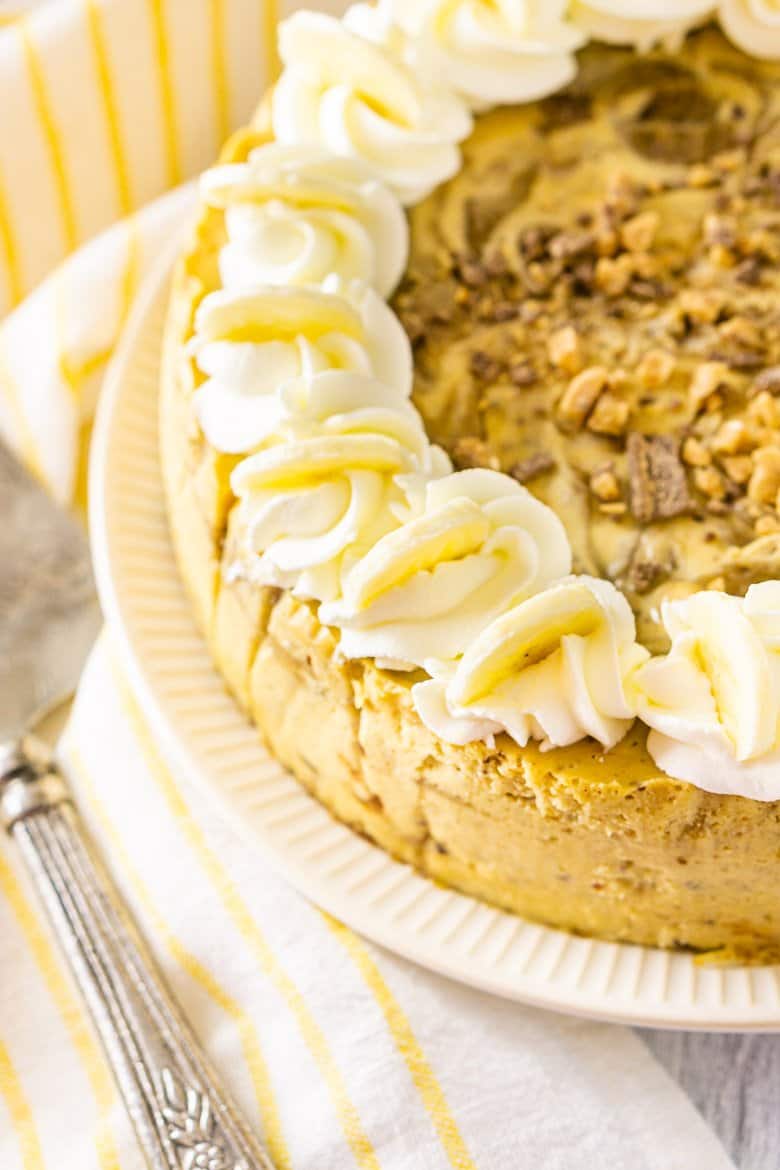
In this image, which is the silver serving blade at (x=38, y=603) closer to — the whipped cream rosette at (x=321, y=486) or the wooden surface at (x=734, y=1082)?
the whipped cream rosette at (x=321, y=486)

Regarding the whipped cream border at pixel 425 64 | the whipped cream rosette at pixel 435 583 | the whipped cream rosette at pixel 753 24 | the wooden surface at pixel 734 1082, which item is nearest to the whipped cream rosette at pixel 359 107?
the whipped cream border at pixel 425 64

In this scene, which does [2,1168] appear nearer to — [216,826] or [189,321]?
[216,826]

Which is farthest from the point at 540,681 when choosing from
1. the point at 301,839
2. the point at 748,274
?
the point at 748,274

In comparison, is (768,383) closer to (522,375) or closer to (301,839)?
(522,375)

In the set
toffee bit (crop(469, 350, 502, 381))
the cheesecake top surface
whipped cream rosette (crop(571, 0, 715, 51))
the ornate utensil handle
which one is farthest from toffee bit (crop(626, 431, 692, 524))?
the ornate utensil handle

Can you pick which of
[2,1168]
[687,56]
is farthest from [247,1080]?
[687,56]

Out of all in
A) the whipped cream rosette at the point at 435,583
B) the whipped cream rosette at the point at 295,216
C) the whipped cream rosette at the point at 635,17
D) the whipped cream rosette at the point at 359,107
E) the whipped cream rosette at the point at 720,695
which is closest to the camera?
the whipped cream rosette at the point at 720,695
